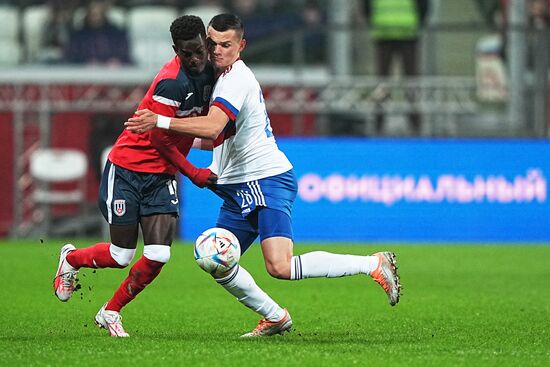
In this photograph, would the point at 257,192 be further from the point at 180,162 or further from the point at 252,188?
the point at 180,162

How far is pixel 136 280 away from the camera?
866 centimetres

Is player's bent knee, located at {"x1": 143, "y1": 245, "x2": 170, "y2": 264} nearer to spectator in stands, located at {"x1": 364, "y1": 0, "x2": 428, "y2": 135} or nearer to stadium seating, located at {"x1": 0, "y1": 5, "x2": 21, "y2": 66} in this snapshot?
spectator in stands, located at {"x1": 364, "y1": 0, "x2": 428, "y2": 135}

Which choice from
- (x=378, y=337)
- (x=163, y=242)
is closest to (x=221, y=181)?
(x=163, y=242)

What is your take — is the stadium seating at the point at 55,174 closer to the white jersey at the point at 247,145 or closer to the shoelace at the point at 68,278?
the shoelace at the point at 68,278

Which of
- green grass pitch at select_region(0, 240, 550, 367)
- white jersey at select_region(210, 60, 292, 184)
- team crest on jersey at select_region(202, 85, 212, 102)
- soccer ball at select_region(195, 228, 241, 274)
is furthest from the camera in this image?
team crest on jersey at select_region(202, 85, 212, 102)

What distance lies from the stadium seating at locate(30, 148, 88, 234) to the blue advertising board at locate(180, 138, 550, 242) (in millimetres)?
2247

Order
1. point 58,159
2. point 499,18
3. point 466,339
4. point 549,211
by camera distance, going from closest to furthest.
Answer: point 466,339 → point 549,211 → point 58,159 → point 499,18

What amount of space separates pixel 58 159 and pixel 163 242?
39.4ft

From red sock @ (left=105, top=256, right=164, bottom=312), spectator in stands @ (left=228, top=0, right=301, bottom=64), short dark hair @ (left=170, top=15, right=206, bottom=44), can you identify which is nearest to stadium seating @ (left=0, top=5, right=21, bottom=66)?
spectator in stands @ (left=228, top=0, right=301, bottom=64)

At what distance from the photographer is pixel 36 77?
70.3 feet

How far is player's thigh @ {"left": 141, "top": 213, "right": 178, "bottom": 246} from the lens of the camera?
8.64 meters

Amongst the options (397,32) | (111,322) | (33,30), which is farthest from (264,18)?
(111,322)

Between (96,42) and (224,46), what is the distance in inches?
568

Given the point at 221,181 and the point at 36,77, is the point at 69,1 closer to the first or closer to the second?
the point at 36,77
